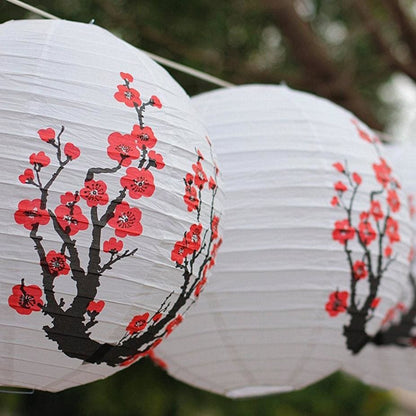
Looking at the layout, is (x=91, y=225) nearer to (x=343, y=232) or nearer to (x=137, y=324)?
(x=137, y=324)

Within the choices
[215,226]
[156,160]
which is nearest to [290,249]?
[215,226]

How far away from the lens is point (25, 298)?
30.4 inches

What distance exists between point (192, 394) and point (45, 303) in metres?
2.79

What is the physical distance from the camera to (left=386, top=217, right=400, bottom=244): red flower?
1176 millimetres

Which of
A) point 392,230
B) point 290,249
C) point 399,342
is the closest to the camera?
Result: point 290,249

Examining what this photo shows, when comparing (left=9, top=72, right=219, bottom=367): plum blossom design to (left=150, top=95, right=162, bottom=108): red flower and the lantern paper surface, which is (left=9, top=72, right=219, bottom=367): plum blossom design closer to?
(left=150, top=95, right=162, bottom=108): red flower

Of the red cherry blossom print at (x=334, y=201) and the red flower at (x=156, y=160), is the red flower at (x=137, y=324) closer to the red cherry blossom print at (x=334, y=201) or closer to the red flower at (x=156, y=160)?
the red flower at (x=156, y=160)

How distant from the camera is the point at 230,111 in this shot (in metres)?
1.18

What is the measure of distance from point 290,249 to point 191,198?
0.26 m

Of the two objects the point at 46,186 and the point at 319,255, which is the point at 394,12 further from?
the point at 46,186

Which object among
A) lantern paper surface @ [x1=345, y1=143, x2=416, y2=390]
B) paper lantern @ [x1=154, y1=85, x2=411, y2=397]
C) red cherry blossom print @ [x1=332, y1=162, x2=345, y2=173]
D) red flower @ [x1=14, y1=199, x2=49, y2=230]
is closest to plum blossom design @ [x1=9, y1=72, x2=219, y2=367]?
red flower @ [x1=14, y1=199, x2=49, y2=230]

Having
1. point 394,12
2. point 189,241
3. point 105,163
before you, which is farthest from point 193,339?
point 394,12

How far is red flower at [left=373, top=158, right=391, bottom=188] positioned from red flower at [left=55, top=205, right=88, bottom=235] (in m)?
0.56

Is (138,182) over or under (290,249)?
over
